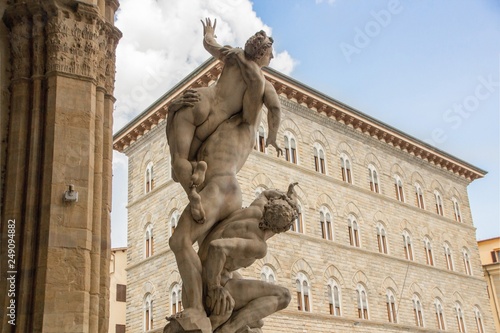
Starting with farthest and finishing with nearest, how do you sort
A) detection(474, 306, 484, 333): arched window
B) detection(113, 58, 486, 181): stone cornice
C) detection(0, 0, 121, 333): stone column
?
1. detection(474, 306, 484, 333): arched window
2. detection(113, 58, 486, 181): stone cornice
3. detection(0, 0, 121, 333): stone column

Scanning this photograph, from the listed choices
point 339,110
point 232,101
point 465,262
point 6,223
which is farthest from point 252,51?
point 465,262

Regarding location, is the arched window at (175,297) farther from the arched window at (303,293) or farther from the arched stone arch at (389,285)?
the arched stone arch at (389,285)

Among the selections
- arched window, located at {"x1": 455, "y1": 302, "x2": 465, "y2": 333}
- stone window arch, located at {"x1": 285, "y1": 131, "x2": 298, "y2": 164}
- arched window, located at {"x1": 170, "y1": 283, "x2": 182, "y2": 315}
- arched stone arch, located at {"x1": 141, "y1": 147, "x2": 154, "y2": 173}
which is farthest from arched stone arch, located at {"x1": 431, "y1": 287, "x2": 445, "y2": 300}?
arched stone arch, located at {"x1": 141, "y1": 147, "x2": 154, "y2": 173}

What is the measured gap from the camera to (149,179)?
3097cm

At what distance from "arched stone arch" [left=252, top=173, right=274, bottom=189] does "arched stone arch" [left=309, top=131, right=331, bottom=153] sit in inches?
167

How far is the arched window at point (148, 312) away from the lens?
28.5m

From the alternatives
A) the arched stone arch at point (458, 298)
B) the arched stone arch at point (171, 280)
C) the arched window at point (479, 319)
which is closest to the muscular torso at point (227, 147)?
the arched stone arch at point (171, 280)

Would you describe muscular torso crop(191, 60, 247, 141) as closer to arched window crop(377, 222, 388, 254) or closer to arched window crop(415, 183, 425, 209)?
arched window crop(377, 222, 388, 254)

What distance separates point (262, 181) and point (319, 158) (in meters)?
4.80

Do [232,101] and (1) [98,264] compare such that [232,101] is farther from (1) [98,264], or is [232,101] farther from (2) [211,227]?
(1) [98,264]

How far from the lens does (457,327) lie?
35594 millimetres

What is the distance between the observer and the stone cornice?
94.8 ft

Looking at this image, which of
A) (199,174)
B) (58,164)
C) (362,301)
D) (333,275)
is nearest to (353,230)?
(333,275)

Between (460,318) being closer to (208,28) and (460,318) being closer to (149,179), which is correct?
(149,179)
